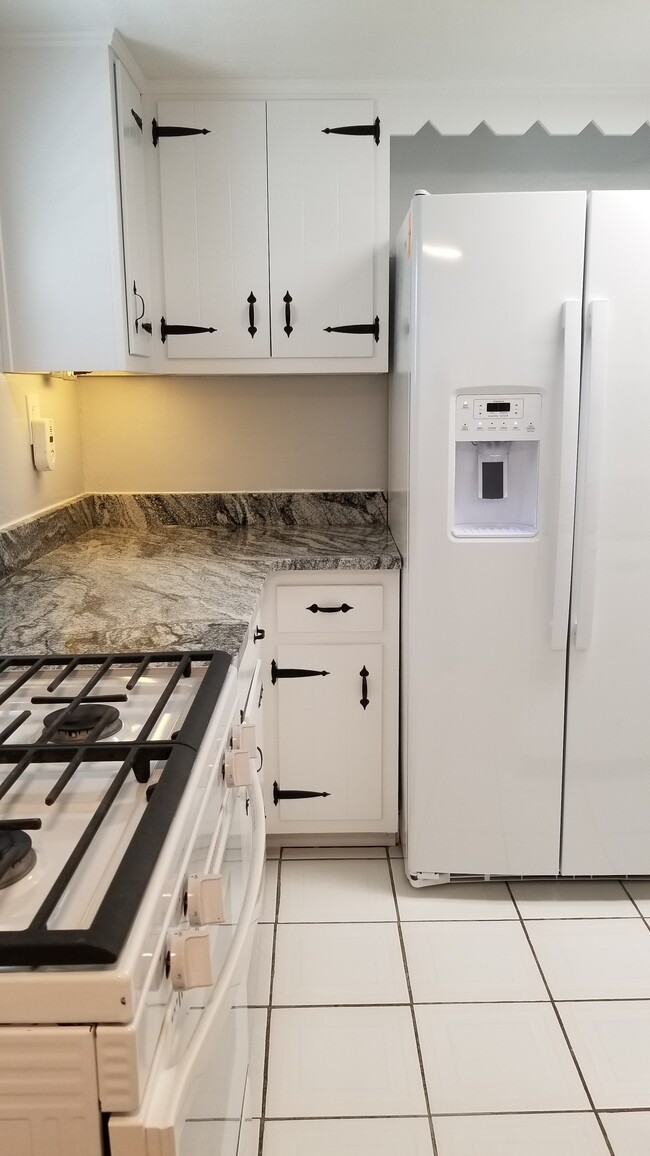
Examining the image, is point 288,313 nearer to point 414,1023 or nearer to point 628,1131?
point 414,1023

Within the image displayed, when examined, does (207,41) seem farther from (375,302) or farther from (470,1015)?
(470,1015)

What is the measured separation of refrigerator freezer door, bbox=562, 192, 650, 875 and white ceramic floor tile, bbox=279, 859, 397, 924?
20.1 inches

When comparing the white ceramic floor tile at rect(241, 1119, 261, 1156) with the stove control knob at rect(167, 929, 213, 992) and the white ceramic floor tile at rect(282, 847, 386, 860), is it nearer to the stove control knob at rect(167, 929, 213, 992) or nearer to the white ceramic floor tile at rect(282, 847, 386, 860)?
the stove control knob at rect(167, 929, 213, 992)

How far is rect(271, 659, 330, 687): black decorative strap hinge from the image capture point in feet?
8.23

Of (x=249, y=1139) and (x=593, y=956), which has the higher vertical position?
(x=249, y=1139)

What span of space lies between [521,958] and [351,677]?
0.83m

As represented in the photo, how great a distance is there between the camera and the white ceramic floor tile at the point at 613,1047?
68.9 inches

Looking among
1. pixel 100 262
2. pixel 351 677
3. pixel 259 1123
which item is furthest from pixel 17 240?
pixel 259 1123

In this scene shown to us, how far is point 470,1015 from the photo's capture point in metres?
1.97

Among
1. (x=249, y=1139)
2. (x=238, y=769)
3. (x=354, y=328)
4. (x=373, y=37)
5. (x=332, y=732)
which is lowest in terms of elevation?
(x=249, y=1139)

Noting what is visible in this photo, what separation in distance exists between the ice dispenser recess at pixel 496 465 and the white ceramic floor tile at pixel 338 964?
3.39 feet

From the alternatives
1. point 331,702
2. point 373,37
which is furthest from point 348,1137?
point 373,37

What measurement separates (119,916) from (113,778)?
318 mm

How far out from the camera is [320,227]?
2.58m
